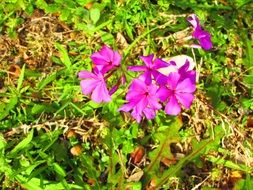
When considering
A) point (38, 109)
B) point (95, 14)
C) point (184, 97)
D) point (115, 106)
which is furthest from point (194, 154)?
point (95, 14)

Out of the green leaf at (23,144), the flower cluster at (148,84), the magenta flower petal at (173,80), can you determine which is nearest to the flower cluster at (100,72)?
the flower cluster at (148,84)

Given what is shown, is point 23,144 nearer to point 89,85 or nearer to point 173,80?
point 89,85

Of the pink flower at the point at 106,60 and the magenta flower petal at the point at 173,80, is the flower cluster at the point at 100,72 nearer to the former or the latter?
the pink flower at the point at 106,60

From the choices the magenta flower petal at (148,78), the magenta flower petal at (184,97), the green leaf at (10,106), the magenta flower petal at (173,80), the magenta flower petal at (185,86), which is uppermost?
the magenta flower petal at (148,78)

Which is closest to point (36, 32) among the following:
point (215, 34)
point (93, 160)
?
point (93, 160)

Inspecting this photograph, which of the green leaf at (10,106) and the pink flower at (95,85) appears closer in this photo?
the pink flower at (95,85)

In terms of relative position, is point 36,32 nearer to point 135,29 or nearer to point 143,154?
point 135,29
